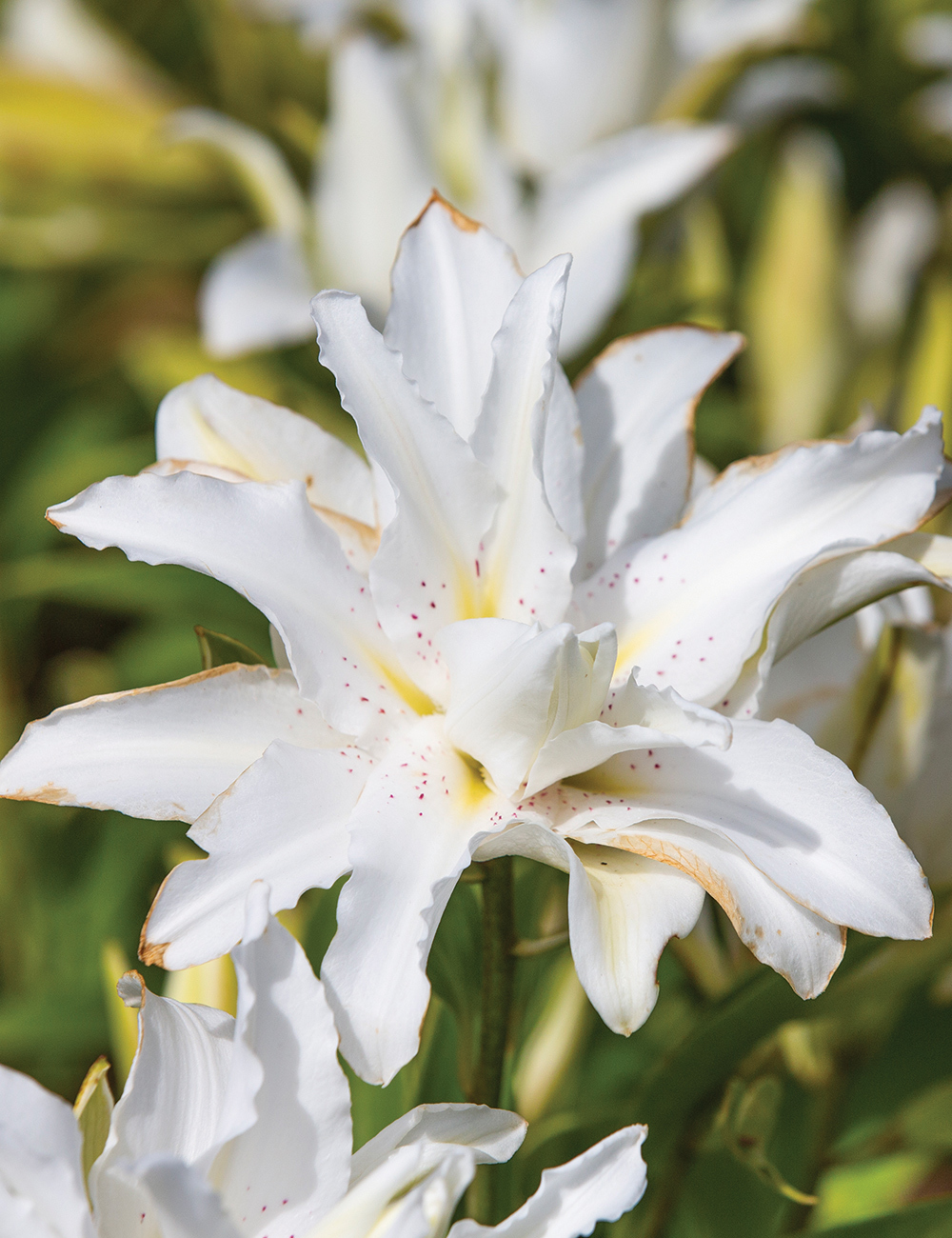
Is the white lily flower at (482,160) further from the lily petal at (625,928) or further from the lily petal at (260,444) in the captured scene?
the lily petal at (625,928)

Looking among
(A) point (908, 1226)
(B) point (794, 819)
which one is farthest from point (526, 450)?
(A) point (908, 1226)

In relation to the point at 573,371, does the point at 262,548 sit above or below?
above

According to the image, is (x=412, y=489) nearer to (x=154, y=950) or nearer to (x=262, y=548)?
(x=262, y=548)

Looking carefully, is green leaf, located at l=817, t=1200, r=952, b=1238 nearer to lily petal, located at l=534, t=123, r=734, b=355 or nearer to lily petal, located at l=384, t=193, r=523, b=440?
lily petal, located at l=384, t=193, r=523, b=440

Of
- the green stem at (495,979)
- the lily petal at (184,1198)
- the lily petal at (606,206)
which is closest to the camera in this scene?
the lily petal at (184,1198)

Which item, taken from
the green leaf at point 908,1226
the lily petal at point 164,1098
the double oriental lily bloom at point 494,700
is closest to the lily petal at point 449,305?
the double oriental lily bloom at point 494,700
